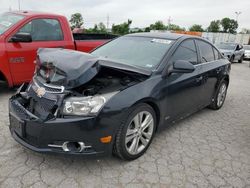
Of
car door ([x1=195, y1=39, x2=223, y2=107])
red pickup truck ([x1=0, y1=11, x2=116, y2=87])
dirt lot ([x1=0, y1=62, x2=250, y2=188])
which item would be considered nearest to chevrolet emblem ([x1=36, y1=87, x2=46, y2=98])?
dirt lot ([x1=0, y1=62, x2=250, y2=188])

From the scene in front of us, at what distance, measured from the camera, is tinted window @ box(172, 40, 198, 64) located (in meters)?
3.57

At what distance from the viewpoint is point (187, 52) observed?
3.88m

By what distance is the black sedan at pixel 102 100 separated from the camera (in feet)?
8.12

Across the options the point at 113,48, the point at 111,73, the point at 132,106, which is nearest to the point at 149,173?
the point at 132,106

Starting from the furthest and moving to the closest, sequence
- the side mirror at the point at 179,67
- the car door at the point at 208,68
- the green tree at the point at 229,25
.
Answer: the green tree at the point at 229,25
the car door at the point at 208,68
the side mirror at the point at 179,67

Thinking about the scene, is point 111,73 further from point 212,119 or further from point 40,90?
point 212,119

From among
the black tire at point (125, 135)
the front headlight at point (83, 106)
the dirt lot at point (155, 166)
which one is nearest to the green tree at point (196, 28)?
the dirt lot at point (155, 166)

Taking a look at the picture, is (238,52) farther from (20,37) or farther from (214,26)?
(214,26)

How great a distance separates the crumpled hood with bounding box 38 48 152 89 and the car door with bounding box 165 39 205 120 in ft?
2.23

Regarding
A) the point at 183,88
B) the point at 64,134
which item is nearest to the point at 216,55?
the point at 183,88

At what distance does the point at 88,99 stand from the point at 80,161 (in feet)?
2.91

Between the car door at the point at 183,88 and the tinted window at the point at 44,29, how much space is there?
10.3 feet

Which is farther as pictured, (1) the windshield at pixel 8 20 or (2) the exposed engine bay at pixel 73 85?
(1) the windshield at pixel 8 20

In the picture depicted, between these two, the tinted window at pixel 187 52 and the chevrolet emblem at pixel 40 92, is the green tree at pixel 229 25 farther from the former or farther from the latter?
the chevrolet emblem at pixel 40 92
